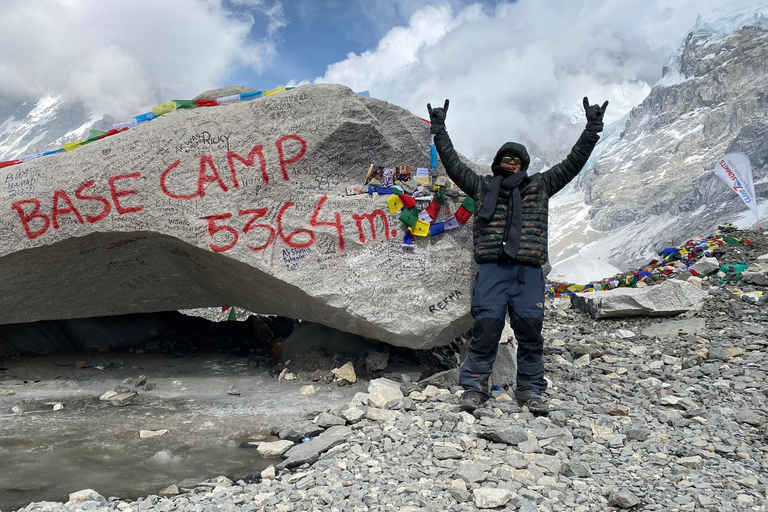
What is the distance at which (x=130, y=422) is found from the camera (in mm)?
4680

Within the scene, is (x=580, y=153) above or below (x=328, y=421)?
above

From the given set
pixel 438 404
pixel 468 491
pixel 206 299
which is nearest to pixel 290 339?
pixel 206 299

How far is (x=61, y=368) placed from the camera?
654 centimetres

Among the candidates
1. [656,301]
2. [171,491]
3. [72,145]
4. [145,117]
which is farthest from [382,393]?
[656,301]

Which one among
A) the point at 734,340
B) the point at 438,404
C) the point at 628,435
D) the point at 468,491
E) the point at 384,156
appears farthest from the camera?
the point at 734,340

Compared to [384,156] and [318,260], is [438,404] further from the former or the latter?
[384,156]

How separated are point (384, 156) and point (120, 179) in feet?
9.40

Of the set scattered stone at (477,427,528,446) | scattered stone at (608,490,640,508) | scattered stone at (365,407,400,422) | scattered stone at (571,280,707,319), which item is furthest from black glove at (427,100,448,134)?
scattered stone at (571,280,707,319)

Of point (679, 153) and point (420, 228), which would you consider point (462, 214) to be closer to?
point (420, 228)

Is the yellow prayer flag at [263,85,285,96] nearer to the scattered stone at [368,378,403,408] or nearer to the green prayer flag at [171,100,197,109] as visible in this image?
the green prayer flag at [171,100,197,109]

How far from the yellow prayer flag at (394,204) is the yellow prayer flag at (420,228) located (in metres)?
0.26

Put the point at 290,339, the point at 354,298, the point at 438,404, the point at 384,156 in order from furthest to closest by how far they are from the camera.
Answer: the point at 290,339 < the point at 384,156 < the point at 354,298 < the point at 438,404

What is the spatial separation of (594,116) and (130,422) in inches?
196

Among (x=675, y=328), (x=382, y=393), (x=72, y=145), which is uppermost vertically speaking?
(x=72, y=145)
